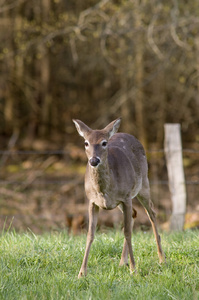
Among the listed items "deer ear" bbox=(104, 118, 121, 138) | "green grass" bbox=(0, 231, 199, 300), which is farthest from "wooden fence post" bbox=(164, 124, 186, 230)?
"deer ear" bbox=(104, 118, 121, 138)

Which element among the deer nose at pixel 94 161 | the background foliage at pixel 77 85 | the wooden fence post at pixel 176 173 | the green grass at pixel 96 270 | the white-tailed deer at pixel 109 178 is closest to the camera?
A: the green grass at pixel 96 270

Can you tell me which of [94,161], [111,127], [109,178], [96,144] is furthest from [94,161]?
[111,127]

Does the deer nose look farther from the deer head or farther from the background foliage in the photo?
the background foliage

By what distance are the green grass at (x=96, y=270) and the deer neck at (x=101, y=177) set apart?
2.19 feet

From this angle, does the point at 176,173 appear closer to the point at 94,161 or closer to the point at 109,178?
the point at 109,178

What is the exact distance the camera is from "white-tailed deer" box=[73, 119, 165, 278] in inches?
174

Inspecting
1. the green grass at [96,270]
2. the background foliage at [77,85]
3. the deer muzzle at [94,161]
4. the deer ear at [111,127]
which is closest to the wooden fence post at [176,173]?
the green grass at [96,270]

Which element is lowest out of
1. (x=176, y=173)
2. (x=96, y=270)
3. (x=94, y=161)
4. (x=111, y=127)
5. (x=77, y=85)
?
(x=77, y=85)

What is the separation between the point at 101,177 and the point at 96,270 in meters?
0.77

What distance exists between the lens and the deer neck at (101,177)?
446 centimetres

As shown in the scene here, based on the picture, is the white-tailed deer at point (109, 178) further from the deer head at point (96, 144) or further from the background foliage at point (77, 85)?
the background foliage at point (77, 85)

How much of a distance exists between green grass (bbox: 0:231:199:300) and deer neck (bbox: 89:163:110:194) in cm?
67

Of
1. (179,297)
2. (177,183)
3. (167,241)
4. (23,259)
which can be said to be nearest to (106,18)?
(177,183)

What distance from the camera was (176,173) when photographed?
7.86 meters
